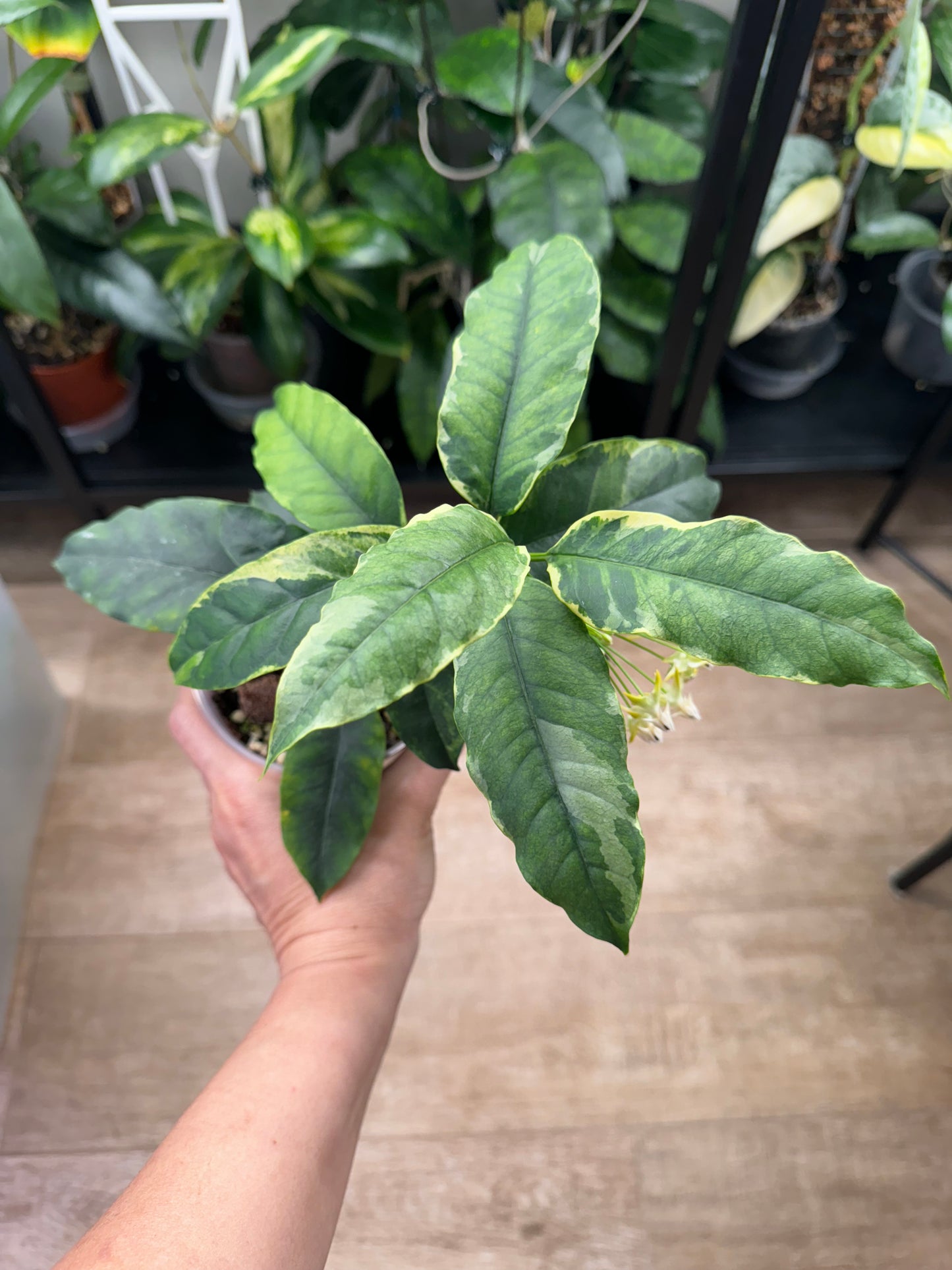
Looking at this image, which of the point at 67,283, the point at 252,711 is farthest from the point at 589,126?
the point at 252,711

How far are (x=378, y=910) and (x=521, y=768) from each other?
1.17 ft

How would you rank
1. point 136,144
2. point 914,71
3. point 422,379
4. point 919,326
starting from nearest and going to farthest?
point 914,71 < point 136,144 < point 422,379 < point 919,326

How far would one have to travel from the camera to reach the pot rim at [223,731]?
0.72m

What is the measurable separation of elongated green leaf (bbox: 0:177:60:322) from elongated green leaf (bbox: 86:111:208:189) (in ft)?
0.30

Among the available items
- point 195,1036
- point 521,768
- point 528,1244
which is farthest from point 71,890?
point 521,768

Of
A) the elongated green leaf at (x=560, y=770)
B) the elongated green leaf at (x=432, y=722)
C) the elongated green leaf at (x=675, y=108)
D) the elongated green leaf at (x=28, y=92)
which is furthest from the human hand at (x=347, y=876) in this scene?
the elongated green leaf at (x=675, y=108)

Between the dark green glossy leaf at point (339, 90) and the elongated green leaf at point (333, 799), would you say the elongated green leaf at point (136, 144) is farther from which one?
the elongated green leaf at point (333, 799)

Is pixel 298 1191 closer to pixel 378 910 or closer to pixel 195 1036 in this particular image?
pixel 378 910

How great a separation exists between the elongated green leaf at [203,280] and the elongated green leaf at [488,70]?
1.07 ft

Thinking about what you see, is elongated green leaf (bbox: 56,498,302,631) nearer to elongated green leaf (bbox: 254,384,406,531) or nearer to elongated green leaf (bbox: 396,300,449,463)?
elongated green leaf (bbox: 254,384,406,531)

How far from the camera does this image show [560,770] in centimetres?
46

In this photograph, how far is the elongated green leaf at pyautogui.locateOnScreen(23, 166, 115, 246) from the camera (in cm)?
103

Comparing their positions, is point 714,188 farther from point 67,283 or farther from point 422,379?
point 67,283

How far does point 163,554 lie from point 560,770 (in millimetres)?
334
